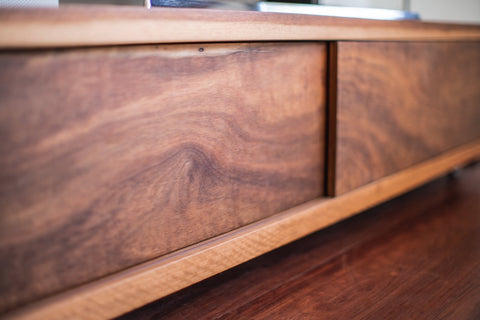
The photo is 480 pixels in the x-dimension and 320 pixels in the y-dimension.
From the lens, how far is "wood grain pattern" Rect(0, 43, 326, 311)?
44 centimetres

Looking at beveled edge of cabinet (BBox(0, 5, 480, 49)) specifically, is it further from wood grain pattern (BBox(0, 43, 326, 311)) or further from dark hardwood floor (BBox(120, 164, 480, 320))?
dark hardwood floor (BBox(120, 164, 480, 320))

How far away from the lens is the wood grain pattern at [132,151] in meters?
0.44

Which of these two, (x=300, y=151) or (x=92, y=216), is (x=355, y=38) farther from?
(x=92, y=216)

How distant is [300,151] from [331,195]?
12cm

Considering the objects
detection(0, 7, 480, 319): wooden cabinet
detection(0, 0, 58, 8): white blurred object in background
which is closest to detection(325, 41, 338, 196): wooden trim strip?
detection(0, 7, 480, 319): wooden cabinet

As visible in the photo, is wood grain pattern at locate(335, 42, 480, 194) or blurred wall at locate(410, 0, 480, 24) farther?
blurred wall at locate(410, 0, 480, 24)

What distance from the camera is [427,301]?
0.65 m

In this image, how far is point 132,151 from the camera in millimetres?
510

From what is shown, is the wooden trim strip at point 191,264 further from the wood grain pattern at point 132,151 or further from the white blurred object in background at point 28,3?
the white blurred object in background at point 28,3

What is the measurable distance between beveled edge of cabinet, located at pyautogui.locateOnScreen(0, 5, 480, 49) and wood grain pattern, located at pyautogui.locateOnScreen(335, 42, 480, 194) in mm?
79

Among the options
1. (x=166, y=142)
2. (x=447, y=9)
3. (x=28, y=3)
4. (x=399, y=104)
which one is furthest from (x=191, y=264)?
(x=447, y=9)

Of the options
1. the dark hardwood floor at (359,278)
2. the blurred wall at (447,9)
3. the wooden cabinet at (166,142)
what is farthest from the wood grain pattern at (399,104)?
the blurred wall at (447,9)

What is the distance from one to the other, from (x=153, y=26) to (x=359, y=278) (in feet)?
1.73

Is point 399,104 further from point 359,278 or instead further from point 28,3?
point 28,3
